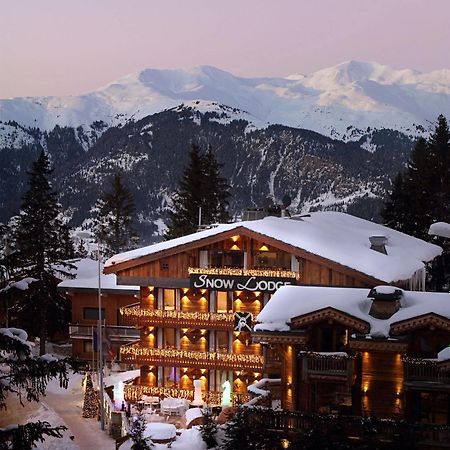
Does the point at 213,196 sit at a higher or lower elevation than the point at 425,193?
higher

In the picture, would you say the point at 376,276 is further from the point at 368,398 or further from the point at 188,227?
the point at 188,227

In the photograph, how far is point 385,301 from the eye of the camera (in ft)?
84.9

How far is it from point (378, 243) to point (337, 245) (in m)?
2.25

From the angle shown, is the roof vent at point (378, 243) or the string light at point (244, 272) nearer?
the string light at point (244, 272)

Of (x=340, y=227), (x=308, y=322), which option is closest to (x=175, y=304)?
(x=340, y=227)

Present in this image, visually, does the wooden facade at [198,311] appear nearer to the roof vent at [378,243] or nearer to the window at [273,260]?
the window at [273,260]

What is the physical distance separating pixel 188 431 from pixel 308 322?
26.6ft

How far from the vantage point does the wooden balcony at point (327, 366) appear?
25.5 meters

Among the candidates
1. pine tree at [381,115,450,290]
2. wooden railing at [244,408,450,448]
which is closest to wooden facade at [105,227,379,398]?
wooden railing at [244,408,450,448]

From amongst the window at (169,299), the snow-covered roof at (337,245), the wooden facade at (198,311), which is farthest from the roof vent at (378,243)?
the window at (169,299)

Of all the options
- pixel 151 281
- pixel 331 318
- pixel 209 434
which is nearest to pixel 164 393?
pixel 151 281

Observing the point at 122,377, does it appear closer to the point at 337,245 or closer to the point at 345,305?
the point at 337,245

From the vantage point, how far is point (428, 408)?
25203mm

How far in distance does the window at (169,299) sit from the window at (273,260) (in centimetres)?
534
